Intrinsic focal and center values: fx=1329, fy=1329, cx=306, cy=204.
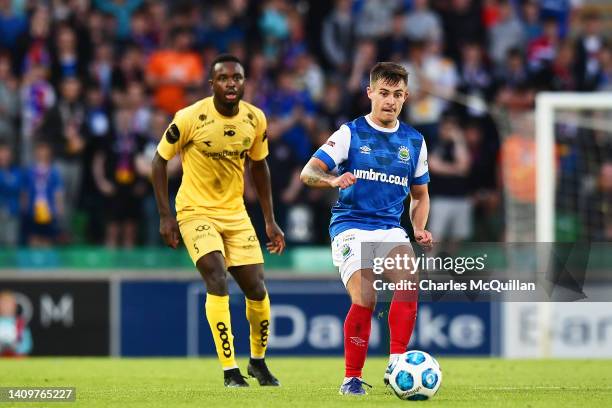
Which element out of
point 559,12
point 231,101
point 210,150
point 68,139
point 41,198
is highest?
point 559,12

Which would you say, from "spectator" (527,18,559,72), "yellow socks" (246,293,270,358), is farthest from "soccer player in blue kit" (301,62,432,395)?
"spectator" (527,18,559,72)

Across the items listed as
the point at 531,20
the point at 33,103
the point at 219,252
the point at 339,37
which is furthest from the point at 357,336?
the point at 531,20

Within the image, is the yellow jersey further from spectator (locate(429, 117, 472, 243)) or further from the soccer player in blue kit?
spectator (locate(429, 117, 472, 243))

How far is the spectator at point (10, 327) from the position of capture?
625 inches

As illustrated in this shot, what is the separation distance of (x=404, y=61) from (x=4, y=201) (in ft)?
19.5

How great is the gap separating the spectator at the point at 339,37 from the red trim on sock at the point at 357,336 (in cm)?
1115

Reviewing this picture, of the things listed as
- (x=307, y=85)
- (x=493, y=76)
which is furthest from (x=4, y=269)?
(x=493, y=76)

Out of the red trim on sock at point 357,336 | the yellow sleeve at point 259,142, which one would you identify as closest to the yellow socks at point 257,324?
the yellow sleeve at point 259,142

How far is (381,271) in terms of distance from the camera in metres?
8.70

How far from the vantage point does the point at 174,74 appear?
1822 centimetres

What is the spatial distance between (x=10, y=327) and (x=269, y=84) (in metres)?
5.10

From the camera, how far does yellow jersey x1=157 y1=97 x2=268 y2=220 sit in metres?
9.96

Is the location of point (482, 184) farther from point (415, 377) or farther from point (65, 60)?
point (415, 377)
